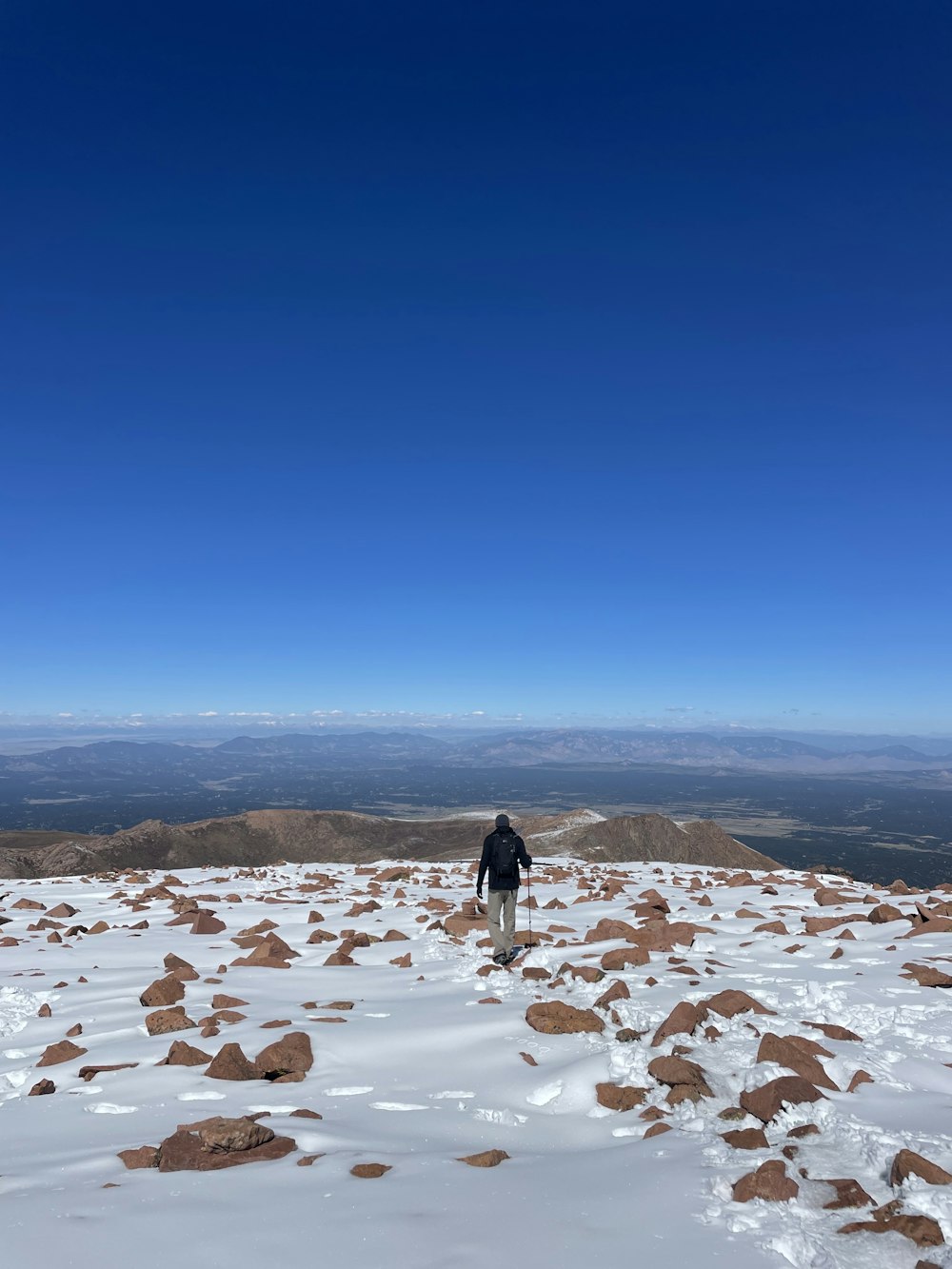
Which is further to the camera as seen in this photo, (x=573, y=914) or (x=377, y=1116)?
(x=573, y=914)

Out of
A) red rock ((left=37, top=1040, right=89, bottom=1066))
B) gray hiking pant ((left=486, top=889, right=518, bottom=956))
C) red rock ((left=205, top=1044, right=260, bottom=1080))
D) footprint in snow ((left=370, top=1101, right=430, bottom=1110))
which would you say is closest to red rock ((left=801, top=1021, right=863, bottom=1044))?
footprint in snow ((left=370, top=1101, right=430, bottom=1110))

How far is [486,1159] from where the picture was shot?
18.2 ft

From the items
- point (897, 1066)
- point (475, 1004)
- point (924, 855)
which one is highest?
point (897, 1066)

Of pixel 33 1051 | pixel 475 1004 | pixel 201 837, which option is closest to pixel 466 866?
pixel 475 1004

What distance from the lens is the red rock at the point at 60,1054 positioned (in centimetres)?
771

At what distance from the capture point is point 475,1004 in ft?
32.6

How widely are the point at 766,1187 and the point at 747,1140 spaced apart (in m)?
0.87

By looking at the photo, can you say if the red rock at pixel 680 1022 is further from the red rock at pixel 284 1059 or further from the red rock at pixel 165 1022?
→ the red rock at pixel 165 1022

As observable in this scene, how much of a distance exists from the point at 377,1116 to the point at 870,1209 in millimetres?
4077

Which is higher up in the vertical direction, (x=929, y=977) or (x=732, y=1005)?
(x=732, y=1005)

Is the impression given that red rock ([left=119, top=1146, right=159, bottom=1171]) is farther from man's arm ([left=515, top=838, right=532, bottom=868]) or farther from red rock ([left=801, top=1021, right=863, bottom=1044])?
man's arm ([left=515, top=838, right=532, bottom=868])

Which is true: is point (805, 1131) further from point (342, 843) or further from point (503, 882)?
point (342, 843)

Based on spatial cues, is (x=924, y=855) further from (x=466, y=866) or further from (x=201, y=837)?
(x=466, y=866)

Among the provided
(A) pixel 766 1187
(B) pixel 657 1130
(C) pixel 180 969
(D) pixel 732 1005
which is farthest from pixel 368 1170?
(C) pixel 180 969
